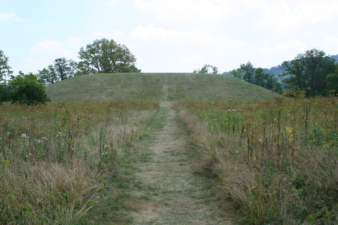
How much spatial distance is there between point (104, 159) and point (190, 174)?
6.39 ft

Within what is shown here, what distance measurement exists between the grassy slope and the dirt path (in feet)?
103

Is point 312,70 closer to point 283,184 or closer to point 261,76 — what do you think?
point 261,76

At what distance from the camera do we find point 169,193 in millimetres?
3754

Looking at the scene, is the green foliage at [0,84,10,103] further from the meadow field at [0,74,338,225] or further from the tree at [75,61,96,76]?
the tree at [75,61,96,76]

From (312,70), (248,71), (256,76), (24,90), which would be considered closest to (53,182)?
(24,90)

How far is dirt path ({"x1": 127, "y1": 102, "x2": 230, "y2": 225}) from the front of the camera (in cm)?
295

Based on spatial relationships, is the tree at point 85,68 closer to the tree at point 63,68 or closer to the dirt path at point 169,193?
the tree at point 63,68

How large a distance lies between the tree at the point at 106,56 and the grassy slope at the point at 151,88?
1826 cm

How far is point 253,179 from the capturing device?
3.04 meters

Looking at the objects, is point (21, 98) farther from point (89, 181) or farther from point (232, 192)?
point (232, 192)

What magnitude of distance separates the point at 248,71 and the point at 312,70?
36.3 metres

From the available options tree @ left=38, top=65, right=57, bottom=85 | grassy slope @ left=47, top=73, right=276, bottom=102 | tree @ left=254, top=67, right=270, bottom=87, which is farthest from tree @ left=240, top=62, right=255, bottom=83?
tree @ left=38, top=65, right=57, bottom=85

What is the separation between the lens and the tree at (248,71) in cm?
8256

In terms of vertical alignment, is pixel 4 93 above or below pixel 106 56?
below
